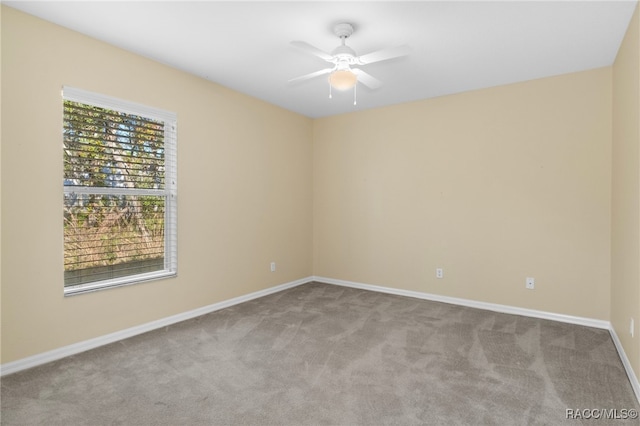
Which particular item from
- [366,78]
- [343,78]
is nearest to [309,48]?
[343,78]

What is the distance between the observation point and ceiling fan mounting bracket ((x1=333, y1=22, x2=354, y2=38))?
2.57 meters

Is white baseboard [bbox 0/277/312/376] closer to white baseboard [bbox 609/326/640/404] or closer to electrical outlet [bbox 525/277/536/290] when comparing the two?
electrical outlet [bbox 525/277/536/290]

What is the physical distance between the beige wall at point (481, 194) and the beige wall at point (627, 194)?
0.25 metres

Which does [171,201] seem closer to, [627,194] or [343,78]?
[343,78]

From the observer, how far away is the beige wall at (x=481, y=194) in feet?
11.3

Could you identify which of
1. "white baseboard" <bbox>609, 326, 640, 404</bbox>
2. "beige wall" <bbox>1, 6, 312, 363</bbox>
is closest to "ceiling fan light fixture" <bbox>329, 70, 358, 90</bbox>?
"beige wall" <bbox>1, 6, 312, 363</bbox>

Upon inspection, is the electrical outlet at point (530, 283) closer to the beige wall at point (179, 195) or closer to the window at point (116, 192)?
the beige wall at point (179, 195)

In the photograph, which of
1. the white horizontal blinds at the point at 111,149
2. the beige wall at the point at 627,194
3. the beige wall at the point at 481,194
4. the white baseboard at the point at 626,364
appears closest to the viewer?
the white baseboard at the point at 626,364

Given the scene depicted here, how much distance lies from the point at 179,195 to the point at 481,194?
3367 mm

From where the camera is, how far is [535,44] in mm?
2891

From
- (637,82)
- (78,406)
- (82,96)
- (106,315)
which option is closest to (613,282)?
(637,82)

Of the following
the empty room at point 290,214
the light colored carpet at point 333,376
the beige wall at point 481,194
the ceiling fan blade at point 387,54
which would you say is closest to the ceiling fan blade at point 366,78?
the empty room at point 290,214

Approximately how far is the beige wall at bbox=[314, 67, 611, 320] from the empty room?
0.07 ft

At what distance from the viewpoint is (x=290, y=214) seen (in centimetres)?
503
